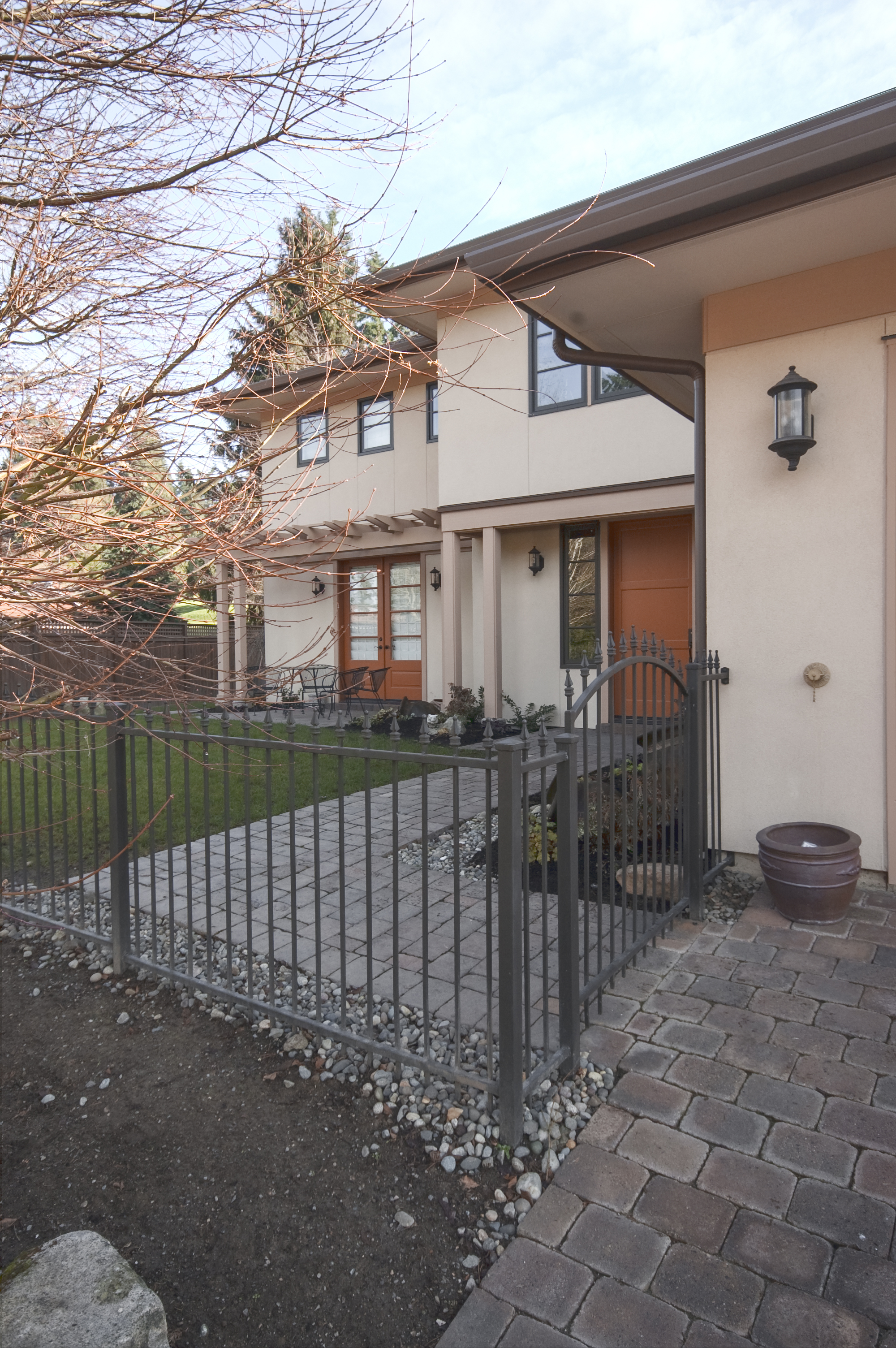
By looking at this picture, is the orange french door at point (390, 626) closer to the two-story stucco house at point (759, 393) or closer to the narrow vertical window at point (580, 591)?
the narrow vertical window at point (580, 591)

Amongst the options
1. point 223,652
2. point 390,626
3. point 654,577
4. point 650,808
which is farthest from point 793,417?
point 390,626

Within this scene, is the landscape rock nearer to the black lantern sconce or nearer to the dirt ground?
the dirt ground

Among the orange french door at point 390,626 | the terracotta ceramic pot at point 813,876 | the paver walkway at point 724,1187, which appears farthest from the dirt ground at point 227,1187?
the orange french door at point 390,626

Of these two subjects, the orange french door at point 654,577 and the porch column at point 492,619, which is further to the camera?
the porch column at point 492,619

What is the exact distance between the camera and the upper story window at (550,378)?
29.6 feet

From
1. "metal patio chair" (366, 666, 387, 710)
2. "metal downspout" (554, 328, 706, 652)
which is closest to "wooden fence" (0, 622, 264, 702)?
"metal downspout" (554, 328, 706, 652)

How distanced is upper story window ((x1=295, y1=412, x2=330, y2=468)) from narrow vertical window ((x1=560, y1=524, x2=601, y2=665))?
278 inches

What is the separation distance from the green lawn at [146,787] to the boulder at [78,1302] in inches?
50.5

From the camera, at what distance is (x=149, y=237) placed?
2551 millimetres

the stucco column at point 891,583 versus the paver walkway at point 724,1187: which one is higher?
the stucco column at point 891,583

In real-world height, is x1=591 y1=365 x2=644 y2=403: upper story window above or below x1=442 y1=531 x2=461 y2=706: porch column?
above

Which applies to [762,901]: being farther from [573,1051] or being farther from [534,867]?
[573,1051]

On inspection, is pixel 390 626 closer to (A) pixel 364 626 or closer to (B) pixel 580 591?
(A) pixel 364 626

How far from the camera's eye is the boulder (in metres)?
1.52
